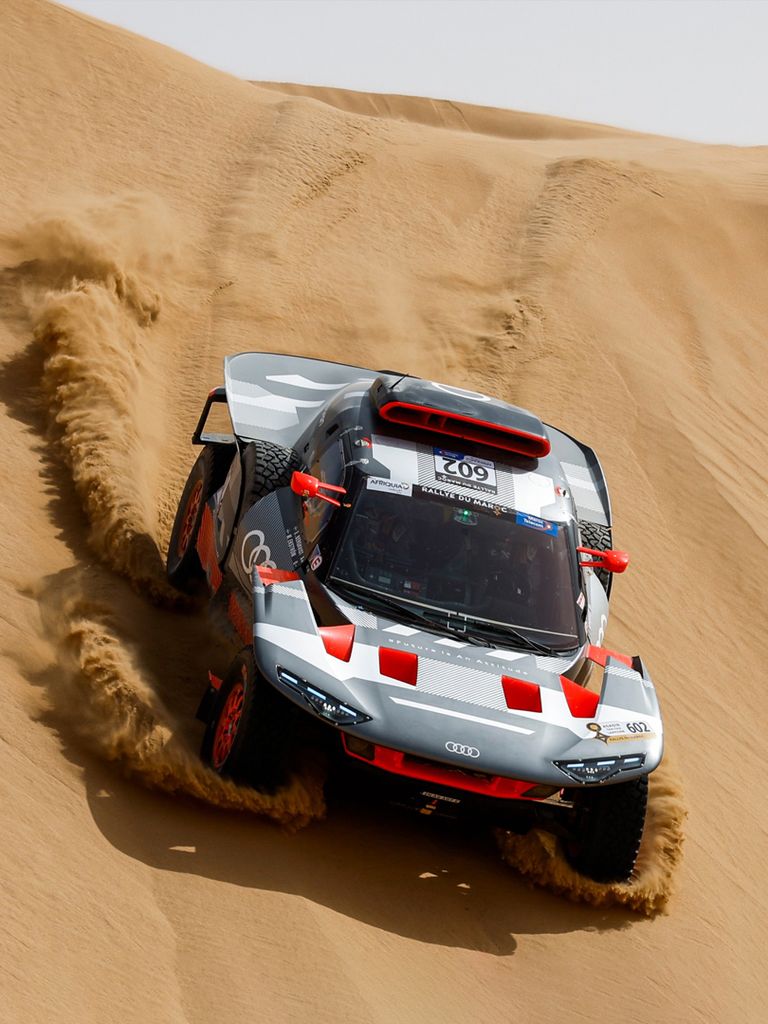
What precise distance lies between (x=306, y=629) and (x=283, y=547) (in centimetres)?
105

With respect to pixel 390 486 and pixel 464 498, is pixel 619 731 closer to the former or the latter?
pixel 464 498

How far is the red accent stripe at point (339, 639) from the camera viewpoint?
6465 mm

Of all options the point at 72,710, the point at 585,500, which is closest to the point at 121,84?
the point at 585,500

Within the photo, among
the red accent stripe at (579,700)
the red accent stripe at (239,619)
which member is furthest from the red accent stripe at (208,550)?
the red accent stripe at (579,700)

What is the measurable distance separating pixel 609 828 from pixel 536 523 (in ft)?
5.40

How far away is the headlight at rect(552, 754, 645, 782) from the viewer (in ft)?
20.7

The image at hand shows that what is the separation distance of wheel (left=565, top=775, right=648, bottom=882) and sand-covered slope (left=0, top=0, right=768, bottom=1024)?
14 cm

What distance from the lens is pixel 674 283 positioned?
17.4m

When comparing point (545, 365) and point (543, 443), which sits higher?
point (543, 443)

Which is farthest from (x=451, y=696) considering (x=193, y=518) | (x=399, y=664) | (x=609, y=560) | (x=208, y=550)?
(x=193, y=518)

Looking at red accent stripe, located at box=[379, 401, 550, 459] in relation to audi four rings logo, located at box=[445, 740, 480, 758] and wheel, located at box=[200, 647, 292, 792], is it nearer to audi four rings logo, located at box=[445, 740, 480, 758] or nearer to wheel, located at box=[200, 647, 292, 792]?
wheel, located at box=[200, 647, 292, 792]

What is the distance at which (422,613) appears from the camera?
22.8ft

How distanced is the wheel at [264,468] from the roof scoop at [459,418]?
26.2 inches

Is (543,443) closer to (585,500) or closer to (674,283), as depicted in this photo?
(585,500)
